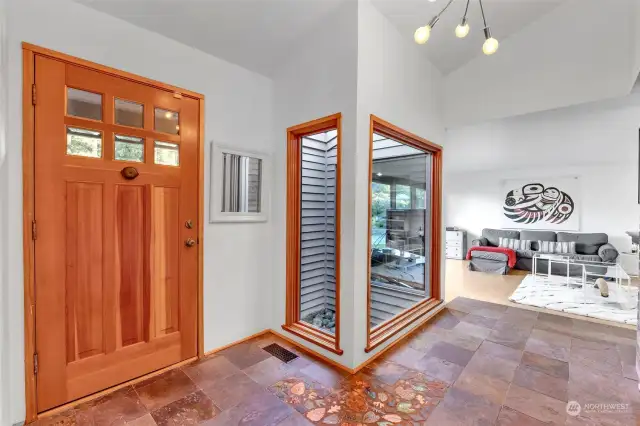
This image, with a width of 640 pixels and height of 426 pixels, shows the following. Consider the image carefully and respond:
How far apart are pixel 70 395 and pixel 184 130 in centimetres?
184

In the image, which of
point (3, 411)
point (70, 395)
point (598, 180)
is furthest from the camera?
point (598, 180)

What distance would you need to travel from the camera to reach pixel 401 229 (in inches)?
132

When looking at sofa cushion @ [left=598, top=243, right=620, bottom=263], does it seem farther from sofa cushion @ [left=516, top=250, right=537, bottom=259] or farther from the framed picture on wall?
the framed picture on wall

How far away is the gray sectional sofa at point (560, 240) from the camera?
524 centimetres

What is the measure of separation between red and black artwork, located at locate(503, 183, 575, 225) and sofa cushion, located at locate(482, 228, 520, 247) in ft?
1.44

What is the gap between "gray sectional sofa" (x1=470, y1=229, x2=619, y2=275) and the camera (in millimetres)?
5238

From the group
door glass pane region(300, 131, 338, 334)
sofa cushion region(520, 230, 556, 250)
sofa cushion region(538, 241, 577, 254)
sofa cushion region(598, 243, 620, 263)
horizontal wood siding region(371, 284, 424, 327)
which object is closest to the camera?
horizontal wood siding region(371, 284, 424, 327)

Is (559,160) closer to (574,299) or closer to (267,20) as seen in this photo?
(574,299)

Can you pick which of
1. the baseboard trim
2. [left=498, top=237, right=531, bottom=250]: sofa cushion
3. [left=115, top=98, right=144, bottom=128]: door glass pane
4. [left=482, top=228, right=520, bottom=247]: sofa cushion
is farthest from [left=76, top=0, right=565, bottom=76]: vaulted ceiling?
[left=482, top=228, right=520, bottom=247]: sofa cushion

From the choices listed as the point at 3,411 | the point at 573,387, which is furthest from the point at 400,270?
the point at 3,411

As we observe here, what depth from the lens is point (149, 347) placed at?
201 cm

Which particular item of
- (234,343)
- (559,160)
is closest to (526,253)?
(559,160)

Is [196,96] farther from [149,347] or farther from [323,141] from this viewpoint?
[149,347]

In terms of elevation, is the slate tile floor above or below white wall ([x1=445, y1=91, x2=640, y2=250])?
below
